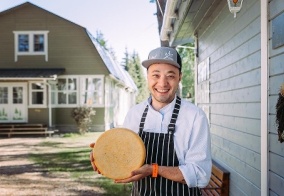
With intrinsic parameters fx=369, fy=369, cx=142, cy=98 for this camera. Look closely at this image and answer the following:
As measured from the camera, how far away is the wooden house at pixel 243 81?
2891 millimetres

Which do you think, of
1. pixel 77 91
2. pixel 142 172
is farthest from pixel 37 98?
pixel 142 172

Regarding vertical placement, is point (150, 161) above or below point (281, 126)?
below

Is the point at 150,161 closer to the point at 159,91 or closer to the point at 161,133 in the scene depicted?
the point at 161,133

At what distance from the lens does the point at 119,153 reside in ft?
6.68

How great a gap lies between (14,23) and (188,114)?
1962 centimetres

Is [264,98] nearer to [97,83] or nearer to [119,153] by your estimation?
[119,153]

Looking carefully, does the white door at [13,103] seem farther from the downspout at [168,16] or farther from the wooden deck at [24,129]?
the downspout at [168,16]

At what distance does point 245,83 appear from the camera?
3.89 m

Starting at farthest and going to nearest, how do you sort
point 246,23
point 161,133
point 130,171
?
1. point 246,23
2. point 161,133
3. point 130,171

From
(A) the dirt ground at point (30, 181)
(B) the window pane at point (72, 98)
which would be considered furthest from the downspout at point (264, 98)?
(B) the window pane at point (72, 98)

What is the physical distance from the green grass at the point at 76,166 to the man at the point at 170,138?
Result: 478 cm

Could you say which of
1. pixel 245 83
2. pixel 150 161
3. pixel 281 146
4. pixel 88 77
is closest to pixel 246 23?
pixel 245 83

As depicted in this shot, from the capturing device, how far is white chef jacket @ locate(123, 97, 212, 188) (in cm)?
199

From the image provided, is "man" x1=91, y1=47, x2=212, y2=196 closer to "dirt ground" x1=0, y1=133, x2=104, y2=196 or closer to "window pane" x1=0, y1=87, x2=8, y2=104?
"dirt ground" x1=0, y1=133, x2=104, y2=196
